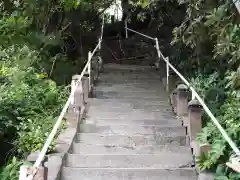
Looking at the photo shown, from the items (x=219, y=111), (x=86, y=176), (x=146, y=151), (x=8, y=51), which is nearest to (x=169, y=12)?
(x=8, y=51)

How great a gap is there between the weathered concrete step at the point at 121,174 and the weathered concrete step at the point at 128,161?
7.4 inches

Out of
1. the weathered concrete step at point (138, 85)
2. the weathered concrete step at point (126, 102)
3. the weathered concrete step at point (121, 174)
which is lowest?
the weathered concrete step at point (121, 174)

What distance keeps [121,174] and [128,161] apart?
1.19 feet

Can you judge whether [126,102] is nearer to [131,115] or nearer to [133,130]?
[131,115]

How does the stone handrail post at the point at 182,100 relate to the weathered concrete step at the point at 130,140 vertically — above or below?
above

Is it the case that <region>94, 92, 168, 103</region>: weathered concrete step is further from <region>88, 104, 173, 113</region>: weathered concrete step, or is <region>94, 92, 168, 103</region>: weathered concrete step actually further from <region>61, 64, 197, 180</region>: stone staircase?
<region>88, 104, 173, 113</region>: weathered concrete step

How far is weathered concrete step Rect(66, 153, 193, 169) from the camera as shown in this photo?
15.5 feet

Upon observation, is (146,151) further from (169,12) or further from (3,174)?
(169,12)

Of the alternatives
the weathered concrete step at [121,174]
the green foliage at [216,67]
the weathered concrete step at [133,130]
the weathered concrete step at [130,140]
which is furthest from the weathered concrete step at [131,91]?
the weathered concrete step at [121,174]

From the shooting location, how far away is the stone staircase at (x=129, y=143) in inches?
176

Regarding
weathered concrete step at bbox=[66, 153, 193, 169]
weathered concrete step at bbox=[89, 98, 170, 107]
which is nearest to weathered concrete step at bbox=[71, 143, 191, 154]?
weathered concrete step at bbox=[66, 153, 193, 169]

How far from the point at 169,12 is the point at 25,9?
3693mm

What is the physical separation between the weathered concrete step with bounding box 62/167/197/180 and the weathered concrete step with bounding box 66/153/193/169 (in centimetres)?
19

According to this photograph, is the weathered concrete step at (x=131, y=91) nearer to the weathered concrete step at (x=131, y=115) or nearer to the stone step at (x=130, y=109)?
the stone step at (x=130, y=109)
